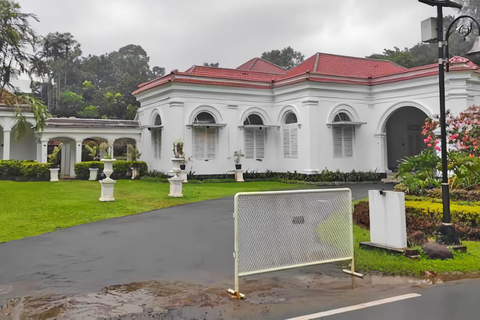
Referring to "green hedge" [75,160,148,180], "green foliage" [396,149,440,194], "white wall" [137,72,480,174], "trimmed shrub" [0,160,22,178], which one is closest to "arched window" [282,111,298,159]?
"white wall" [137,72,480,174]

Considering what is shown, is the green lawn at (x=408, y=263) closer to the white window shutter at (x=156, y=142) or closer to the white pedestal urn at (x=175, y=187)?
the white pedestal urn at (x=175, y=187)

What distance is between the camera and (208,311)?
3971mm

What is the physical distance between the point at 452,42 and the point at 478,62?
173 ft

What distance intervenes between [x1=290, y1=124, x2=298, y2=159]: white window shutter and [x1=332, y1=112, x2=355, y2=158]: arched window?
1.87 m

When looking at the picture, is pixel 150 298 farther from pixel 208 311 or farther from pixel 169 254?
pixel 169 254

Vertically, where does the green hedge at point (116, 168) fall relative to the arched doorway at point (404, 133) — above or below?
below

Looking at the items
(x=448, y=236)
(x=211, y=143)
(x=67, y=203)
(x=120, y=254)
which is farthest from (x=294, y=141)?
(x=120, y=254)

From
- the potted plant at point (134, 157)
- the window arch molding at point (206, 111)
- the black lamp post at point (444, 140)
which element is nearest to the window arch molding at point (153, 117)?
the potted plant at point (134, 157)

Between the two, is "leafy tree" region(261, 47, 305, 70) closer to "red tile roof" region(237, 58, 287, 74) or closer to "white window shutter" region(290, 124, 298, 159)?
"red tile roof" region(237, 58, 287, 74)

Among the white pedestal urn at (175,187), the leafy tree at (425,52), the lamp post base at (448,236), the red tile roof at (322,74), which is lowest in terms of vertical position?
the lamp post base at (448,236)

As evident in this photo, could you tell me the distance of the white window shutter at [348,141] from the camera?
19.4 metres

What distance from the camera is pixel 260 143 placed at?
Result: 67.7 ft

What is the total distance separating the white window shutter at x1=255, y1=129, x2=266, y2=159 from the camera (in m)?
20.5

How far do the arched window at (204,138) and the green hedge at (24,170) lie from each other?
7509 mm
